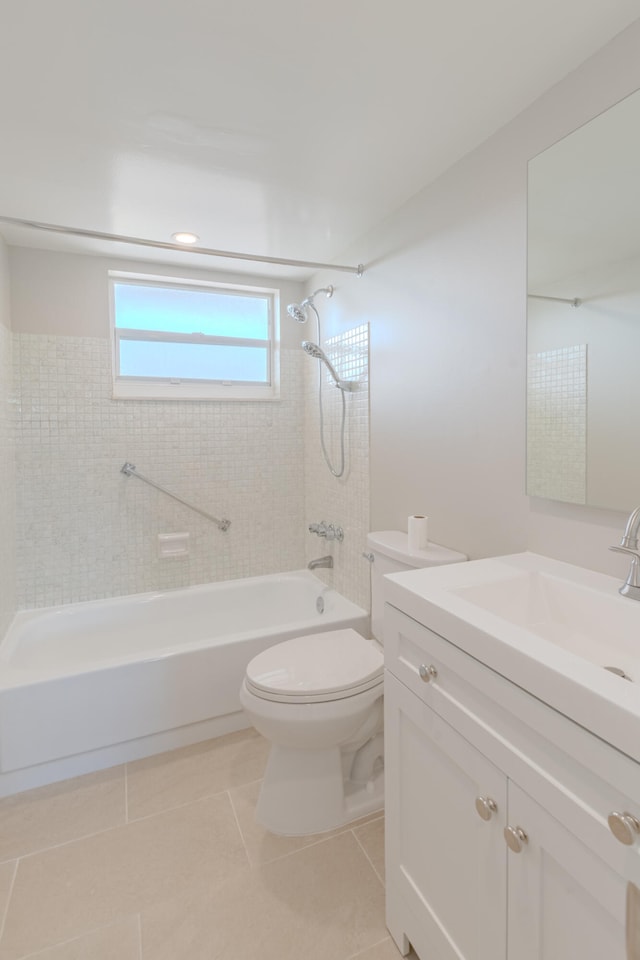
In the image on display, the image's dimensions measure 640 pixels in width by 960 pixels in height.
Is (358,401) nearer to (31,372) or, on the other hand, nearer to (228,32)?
(228,32)

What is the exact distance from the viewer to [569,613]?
1122 millimetres

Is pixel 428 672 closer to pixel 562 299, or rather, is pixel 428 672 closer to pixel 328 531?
pixel 562 299

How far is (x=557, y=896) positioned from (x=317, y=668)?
98cm

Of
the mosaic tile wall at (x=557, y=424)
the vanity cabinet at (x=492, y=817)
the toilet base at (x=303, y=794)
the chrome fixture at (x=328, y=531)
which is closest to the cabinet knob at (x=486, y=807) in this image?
the vanity cabinet at (x=492, y=817)

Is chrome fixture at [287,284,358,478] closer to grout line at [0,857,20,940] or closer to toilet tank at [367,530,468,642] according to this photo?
toilet tank at [367,530,468,642]

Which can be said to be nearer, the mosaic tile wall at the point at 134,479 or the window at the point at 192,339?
the mosaic tile wall at the point at 134,479

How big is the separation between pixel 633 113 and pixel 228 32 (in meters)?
0.97

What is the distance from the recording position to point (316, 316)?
2832 millimetres

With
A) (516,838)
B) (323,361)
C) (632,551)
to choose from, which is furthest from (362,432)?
(516,838)

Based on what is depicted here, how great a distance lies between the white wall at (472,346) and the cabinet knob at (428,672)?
0.56 meters

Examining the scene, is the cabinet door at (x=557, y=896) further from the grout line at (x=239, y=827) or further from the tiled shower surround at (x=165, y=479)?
the tiled shower surround at (x=165, y=479)

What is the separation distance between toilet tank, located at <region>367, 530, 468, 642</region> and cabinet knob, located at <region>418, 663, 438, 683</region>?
64cm

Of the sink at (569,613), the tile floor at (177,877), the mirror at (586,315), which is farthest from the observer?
the tile floor at (177,877)

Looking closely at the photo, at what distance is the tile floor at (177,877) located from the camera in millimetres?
1219
